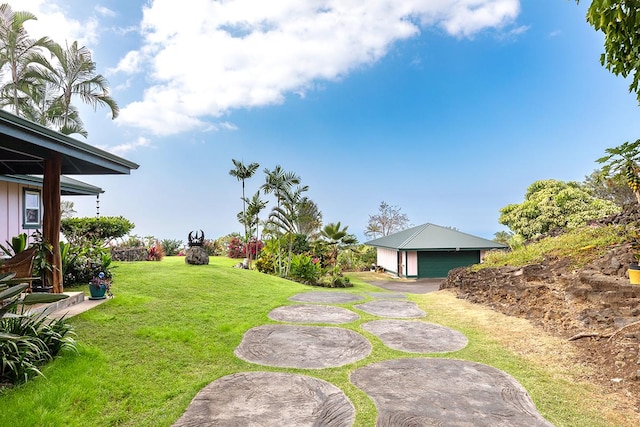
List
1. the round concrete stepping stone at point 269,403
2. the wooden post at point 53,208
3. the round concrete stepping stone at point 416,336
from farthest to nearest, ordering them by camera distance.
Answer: the wooden post at point 53,208, the round concrete stepping stone at point 416,336, the round concrete stepping stone at point 269,403

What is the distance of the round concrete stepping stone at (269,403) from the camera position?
276cm

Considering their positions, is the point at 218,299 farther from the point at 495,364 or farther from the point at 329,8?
the point at 329,8

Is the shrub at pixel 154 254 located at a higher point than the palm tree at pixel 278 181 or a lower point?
lower

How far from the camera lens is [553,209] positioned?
1830 centimetres

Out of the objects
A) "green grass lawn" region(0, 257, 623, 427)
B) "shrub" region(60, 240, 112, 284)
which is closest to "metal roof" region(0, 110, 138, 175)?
"shrub" region(60, 240, 112, 284)

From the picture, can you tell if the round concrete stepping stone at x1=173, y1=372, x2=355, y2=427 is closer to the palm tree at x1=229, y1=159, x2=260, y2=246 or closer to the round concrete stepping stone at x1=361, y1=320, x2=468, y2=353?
the round concrete stepping stone at x1=361, y1=320, x2=468, y2=353

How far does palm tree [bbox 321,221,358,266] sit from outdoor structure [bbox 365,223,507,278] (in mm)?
2757

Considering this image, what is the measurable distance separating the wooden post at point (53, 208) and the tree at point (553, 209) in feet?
66.2

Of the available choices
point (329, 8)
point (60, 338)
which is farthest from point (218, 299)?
point (329, 8)

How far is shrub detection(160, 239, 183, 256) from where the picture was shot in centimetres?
2073

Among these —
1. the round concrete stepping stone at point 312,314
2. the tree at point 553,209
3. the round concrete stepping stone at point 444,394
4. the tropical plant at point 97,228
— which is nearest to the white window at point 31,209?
the tropical plant at point 97,228

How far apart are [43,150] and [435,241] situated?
→ 60.5ft

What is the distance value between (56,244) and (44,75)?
53.0ft

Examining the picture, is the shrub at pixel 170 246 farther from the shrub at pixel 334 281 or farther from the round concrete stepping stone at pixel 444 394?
the round concrete stepping stone at pixel 444 394
